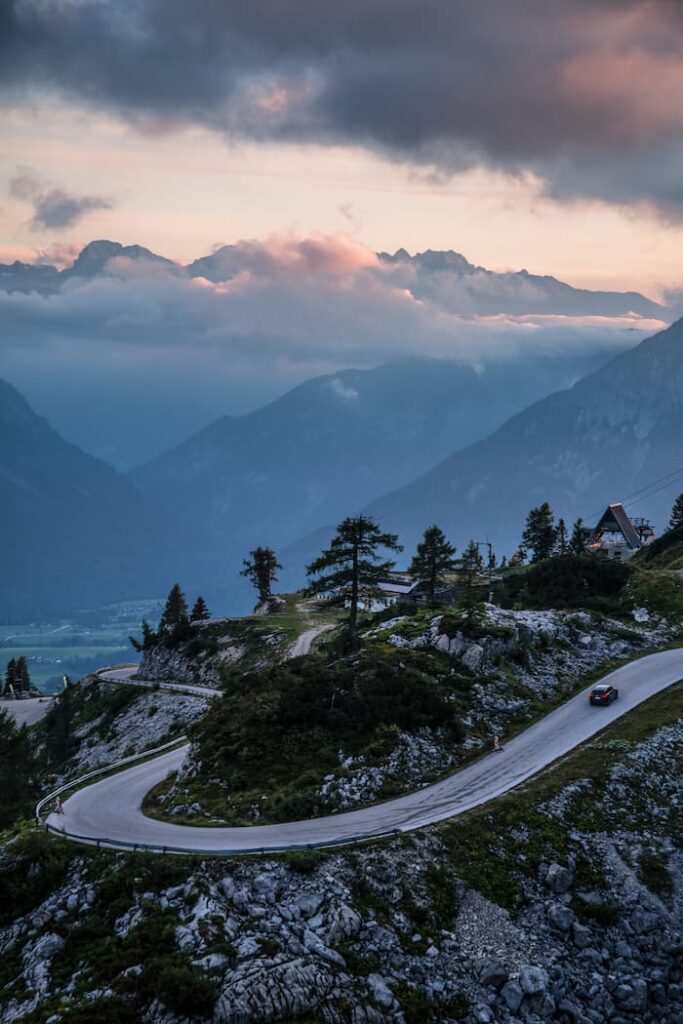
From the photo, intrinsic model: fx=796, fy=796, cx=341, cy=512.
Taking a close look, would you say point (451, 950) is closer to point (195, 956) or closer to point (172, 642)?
point (195, 956)

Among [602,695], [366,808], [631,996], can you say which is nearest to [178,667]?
[602,695]

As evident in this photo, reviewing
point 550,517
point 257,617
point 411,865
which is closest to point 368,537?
point 411,865

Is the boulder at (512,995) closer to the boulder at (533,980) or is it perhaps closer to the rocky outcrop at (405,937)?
the rocky outcrop at (405,937)

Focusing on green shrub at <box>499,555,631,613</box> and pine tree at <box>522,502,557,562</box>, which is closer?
green shrub at <box>499,555,631,613</box>

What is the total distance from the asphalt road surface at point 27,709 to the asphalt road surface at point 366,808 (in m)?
66.8

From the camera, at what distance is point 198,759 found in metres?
43.4

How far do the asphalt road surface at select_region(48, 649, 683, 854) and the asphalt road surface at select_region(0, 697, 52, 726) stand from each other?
6679cm

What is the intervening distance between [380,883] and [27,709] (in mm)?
102769

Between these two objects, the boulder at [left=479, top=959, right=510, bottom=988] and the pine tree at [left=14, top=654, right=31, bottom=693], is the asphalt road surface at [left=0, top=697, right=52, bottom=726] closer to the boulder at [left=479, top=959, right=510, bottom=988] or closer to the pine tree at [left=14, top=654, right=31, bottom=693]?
the pine tree at [left=14, top=654, right=31, bottom=693]

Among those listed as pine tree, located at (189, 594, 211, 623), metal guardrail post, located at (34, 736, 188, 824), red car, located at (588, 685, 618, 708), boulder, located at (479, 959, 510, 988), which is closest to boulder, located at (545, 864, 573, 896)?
boulder, located at (479, 959, 510, 988)

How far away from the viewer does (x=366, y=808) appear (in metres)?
36.8

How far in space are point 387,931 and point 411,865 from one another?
3.54 meters

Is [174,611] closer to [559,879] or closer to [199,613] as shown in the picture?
[199,613]

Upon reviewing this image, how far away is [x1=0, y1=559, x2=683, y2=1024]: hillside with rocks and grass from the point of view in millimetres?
25719
